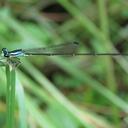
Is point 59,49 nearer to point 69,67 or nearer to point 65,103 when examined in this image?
point 65,103

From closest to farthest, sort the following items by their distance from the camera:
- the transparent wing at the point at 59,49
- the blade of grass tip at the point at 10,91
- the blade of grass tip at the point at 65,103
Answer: the blade of grass tip at the point at 10,91, the transparent wing at the point at 59,49, the blade of grass tip at the point at 65,103

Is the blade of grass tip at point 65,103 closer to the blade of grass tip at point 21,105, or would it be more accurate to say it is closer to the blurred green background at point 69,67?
the blurred green background at point 69,67

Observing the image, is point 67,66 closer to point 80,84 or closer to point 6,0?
point 80,84

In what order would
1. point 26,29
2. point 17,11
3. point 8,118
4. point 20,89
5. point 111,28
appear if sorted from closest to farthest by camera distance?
1. point 8,118
2. point 20,89
3. point 26,29
4. point 17,11
5. point 111,28

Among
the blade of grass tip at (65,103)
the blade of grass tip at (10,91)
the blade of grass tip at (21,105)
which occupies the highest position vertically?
the blade of grass tip at (65,103)

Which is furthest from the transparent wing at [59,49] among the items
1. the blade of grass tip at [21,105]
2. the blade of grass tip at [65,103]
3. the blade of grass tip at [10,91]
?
the blade of grass tip at [10,91]

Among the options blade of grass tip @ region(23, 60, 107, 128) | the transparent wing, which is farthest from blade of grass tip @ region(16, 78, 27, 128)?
blade of grass tip @ region(23, 60, 107, 128)

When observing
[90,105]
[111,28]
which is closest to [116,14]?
[111,28]

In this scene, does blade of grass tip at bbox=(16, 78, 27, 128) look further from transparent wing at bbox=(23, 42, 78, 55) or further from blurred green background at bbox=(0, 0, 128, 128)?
blurred green background at bbox=(0, 0, 128, 128)
